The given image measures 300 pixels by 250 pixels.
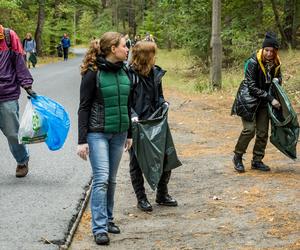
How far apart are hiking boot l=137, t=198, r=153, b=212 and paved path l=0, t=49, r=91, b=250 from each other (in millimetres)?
713

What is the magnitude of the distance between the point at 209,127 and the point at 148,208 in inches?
242

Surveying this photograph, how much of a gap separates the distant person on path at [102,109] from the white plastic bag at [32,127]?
2021 millimetres

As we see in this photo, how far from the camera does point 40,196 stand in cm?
680

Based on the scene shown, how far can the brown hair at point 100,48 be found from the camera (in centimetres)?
524

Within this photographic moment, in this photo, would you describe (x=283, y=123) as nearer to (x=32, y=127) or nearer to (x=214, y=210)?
(x=214, y=210)

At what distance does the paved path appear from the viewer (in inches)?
214

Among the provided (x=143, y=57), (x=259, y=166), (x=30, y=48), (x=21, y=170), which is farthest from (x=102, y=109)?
(x=30, y=48)

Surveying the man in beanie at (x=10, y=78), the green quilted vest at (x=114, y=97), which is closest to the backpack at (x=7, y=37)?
the man in beanie at (x=10, y=78)

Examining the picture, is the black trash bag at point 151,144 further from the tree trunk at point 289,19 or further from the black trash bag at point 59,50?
the black trash bag at point 59,50

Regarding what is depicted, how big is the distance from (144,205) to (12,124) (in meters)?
2.12

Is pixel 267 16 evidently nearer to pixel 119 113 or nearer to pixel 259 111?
pixel 259 111

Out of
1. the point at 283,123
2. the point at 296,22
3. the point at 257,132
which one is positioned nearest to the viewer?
the point at 283,123

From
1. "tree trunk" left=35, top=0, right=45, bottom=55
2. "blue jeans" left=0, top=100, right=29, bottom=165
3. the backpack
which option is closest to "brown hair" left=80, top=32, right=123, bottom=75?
the backpack

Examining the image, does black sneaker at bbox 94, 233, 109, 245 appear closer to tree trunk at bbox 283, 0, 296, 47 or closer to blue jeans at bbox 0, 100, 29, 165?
blue jeans at bbox 0, 100, 29, 165
